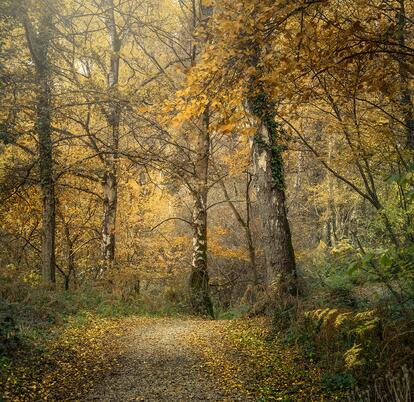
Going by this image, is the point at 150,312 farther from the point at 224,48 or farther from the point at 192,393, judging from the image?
the point at 224,48

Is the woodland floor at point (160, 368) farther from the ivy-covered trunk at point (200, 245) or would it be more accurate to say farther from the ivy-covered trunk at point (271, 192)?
the ivy-covered trunk at point (200, 245)

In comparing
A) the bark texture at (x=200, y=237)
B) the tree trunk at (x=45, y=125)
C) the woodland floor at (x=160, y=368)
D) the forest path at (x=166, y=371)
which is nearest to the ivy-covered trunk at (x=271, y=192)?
the woodland floor at (x=160, y=368)

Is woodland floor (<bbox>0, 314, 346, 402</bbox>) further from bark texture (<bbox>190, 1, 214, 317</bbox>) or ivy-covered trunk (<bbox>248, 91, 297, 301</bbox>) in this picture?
bark texture (<bbox>190, 1, 214, 317</bbox>)

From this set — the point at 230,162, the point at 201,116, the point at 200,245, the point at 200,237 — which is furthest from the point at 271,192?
the point at 230,162

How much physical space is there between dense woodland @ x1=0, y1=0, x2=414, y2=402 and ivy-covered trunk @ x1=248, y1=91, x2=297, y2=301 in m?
0.03

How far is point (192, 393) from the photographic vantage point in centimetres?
513

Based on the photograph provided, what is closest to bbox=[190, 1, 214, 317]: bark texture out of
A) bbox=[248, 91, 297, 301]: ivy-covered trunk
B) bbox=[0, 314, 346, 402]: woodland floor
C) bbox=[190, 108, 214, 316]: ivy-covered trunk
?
bbox=[190, 108, 214, 316]: ivy-covered trunk

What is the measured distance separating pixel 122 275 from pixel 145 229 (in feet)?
23.1

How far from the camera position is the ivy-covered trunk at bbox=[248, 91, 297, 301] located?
340 inches

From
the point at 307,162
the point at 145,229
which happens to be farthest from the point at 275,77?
the point at 307,162

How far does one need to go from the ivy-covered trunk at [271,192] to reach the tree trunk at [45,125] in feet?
18.4

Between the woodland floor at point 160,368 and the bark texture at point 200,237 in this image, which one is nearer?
the woodland floor at point 160,368

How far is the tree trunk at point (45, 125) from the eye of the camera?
1066 centimetres

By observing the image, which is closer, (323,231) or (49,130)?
(49,130)
